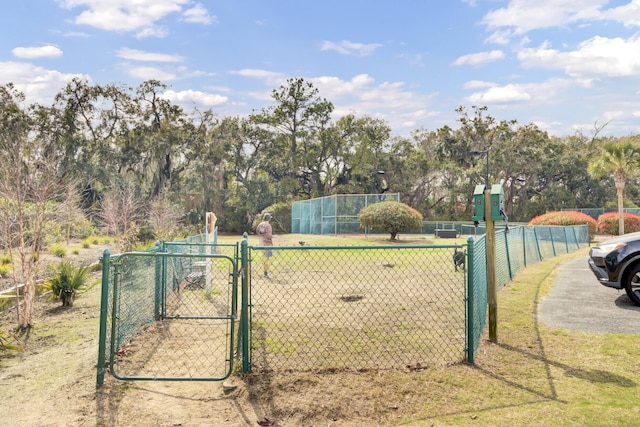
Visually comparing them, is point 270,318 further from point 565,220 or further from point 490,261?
point 565,220

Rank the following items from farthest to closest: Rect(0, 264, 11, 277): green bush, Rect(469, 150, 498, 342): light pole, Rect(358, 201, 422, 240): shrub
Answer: Rect(358, 201, 422, 240): shrub
Rect(0, 264, 11, 277): green bush
Rect(469, 150, 498, 342): light pole


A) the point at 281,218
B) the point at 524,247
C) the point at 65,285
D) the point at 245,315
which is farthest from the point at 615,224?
the point at 245,315

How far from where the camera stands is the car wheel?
779cm

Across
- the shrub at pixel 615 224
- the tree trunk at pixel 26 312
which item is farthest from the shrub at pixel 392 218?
the tree trunk at pixel 26 312

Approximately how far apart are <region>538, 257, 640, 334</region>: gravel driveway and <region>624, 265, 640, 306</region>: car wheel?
16 cm

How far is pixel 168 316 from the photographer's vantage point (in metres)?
7.18

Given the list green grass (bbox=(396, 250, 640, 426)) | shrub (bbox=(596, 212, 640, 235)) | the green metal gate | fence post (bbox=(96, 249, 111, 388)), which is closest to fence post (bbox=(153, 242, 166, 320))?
the green metal gate

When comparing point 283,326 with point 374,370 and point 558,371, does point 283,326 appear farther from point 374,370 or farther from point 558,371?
point 558,371

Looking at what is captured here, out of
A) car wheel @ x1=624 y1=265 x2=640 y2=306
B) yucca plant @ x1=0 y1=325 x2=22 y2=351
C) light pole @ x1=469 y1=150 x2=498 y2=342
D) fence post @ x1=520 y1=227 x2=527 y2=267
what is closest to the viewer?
light pole @ x1=469 y1=150 x2=498 y2=342

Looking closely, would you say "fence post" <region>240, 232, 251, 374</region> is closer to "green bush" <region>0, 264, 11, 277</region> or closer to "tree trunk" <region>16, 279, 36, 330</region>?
"tree trunk" <region>16, 279, 36, 330</region>

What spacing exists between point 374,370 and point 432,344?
47.8 inches


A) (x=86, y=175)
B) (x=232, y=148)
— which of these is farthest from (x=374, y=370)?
(x=232, y=148)

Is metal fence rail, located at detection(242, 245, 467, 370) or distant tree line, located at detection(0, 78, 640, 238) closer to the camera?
metal fence rail, located at detection(242, 245, 467, 370)

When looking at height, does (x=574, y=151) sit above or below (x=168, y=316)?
above
